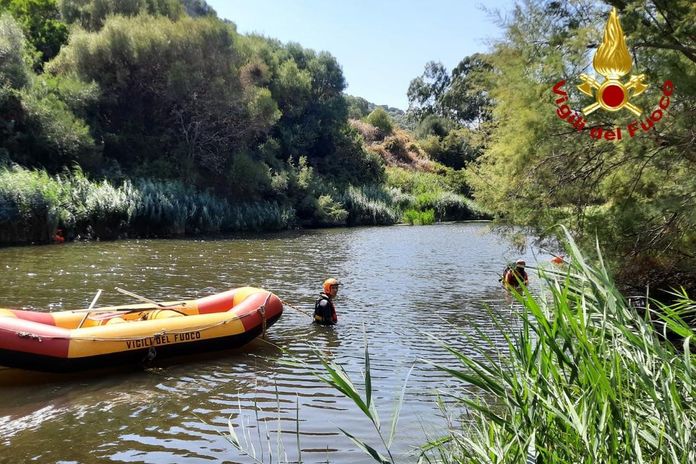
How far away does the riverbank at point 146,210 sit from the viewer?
56.7 feet

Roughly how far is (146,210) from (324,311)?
46.7 ft

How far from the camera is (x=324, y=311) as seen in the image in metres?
8.34

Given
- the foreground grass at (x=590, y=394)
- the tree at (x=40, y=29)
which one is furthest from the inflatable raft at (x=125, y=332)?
the tree at (x=40, y=29)

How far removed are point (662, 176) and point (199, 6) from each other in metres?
61.0

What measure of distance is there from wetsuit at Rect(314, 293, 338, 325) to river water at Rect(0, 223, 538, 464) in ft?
0.51

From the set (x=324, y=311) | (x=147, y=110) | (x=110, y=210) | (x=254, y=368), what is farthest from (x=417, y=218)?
(x=254, y=368)

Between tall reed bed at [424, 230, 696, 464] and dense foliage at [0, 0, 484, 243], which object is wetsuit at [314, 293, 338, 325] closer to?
tall reed bed at [424, 230, 696, 464]

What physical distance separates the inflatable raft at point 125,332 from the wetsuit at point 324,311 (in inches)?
27.3

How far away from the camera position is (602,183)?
337 inches

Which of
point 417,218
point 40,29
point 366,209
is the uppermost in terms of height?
point 40,29

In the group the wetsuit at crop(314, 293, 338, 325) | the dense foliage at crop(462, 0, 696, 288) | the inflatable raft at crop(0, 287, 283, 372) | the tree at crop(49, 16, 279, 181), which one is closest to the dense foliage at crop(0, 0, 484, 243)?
the tree at crop(49, 16, 279, 181)

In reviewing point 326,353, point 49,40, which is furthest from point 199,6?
point 326,353

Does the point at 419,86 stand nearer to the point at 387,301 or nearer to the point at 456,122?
the point at 456,122

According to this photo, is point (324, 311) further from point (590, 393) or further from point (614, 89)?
point (590, 393)
